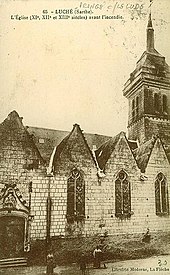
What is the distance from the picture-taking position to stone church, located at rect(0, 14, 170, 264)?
4469 mm

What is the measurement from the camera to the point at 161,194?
5.00 meters

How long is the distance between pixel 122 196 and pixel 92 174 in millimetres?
532

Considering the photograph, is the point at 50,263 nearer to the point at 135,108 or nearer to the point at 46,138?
the point at 46,138

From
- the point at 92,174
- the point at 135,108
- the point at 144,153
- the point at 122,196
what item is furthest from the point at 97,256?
the point at 135,108

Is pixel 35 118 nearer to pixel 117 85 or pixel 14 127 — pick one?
pixel 14 127

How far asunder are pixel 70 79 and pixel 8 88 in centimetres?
87

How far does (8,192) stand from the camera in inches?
174

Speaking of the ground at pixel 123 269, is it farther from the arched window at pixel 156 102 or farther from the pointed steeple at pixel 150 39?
the pointed steeple at pixel 150 39

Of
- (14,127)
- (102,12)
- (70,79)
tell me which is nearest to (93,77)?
(70,79)

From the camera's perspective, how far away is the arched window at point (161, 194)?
4941 millimetres

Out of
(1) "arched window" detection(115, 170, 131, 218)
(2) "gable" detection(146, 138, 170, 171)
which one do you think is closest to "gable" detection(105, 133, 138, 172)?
(1) "arched window" detection(115, 170, 131, 218)

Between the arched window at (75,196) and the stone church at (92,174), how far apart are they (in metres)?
0.01

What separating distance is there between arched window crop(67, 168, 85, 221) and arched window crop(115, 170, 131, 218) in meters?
0.50

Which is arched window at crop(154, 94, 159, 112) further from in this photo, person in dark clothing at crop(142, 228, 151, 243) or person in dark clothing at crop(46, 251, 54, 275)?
person in dark clothing at crop(46, 251, 54, 275)
